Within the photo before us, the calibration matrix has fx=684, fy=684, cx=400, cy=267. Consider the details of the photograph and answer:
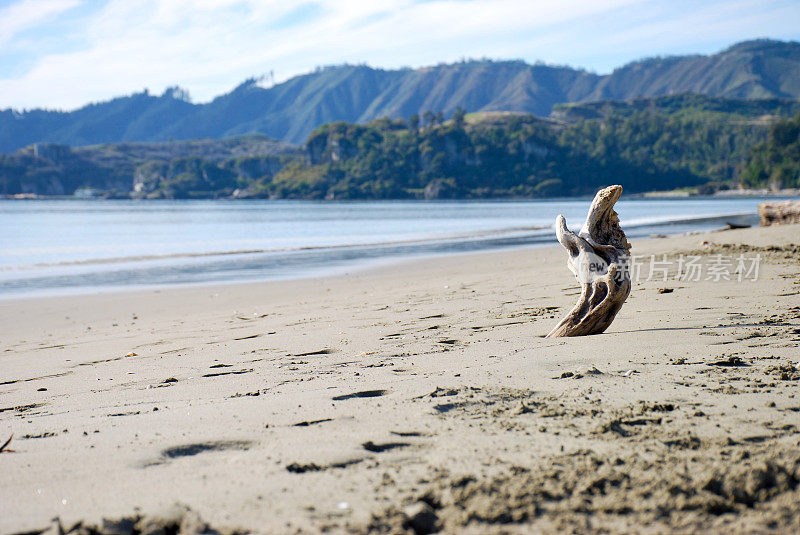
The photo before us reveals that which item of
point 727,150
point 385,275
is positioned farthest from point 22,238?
point 727,150

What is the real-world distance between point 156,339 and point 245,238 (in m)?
25.8

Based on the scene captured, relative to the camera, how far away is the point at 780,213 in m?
19.6

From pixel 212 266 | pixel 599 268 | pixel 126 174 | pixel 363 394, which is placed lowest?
pixel 212 266

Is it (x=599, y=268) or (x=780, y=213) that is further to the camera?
(x=780, y=213)

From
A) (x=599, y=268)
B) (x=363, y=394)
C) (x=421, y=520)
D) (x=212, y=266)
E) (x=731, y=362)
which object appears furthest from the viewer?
(x=212, y=266)

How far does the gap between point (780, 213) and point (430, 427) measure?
64.4ft

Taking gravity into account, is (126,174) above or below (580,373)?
above

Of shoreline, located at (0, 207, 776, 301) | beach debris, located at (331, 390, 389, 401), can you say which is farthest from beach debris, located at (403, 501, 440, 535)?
shoreline, located at (0, 207, 776, 301)

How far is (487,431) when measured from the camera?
10.9ft

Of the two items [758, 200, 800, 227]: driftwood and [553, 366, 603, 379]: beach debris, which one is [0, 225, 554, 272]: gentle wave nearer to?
[758, 200, 800, 227]: driftwood

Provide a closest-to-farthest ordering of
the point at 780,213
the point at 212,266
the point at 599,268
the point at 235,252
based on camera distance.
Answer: the point at 599,268, the point at 212,266, the point at 780,213, the point at 235,252

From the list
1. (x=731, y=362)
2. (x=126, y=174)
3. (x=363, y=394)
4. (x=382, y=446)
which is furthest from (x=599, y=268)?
Result: (x=126, y=174)

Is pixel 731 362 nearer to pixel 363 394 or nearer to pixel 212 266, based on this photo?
pixel 363 394

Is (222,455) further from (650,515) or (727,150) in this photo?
(727,150)
